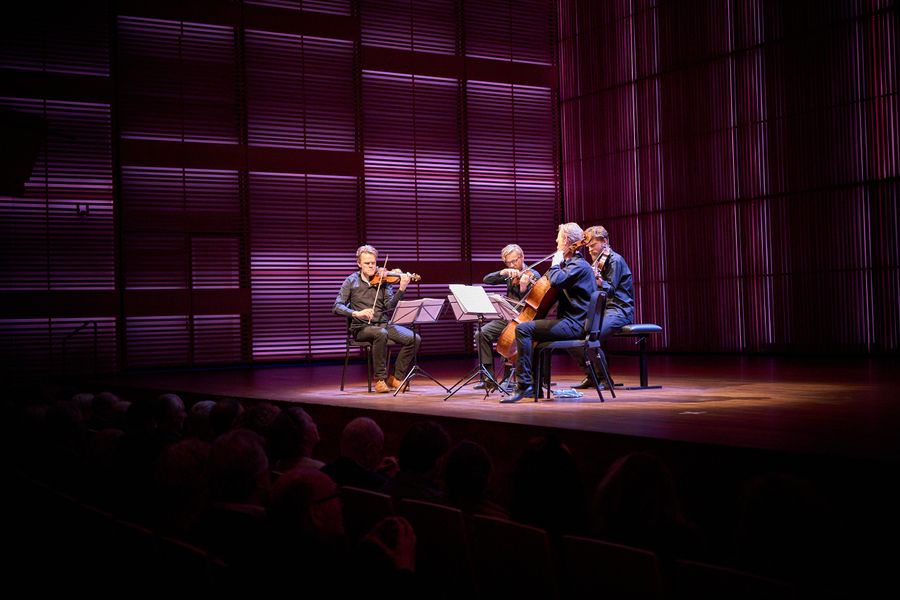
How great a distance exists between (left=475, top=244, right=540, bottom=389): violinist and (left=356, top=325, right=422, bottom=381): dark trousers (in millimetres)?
638

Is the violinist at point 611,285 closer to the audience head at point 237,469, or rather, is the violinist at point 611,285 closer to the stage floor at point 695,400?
the stage floor at point 695,400

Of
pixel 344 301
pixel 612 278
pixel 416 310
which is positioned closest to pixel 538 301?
pixel 612 278

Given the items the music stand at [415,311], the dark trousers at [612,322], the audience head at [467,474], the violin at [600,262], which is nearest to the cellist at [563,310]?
the dark trousers at [612,322]

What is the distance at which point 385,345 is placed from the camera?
24.9 ft

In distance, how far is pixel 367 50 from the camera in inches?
478

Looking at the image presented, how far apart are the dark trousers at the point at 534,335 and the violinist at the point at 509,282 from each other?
89 centimetres

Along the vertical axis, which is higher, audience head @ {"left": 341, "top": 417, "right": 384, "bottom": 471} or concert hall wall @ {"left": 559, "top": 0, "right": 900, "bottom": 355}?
concert hall wall @ {"left": 559, "top": 0, "right": 900, "bottom": 355}

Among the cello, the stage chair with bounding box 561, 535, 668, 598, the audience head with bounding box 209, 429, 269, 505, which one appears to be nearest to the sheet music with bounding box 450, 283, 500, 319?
the cello

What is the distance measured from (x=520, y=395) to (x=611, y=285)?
4.88 ft

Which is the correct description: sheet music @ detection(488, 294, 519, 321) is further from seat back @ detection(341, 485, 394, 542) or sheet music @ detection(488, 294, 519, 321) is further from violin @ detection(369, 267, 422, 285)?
seat back @ detection(341, 485, 394, 542)

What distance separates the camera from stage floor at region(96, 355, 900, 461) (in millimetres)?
3705

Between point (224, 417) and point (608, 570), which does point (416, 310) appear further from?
point (608, 570)

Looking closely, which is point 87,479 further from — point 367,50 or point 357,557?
point 367,50

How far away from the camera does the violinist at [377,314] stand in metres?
7.54
